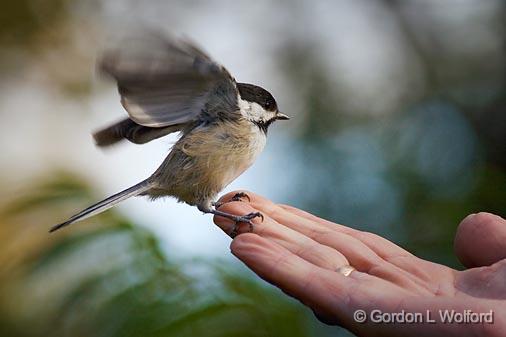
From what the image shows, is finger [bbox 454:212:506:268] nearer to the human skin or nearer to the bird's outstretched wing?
the human skin

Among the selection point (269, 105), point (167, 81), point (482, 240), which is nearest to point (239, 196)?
point (269, 105)

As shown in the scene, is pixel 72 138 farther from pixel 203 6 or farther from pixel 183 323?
pixel 183 323

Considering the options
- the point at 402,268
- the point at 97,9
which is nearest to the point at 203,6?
the point at 97,9

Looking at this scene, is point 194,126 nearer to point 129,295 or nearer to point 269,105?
point 269,105

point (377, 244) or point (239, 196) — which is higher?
point (377, 244)

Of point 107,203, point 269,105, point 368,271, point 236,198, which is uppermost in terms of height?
point 269,105

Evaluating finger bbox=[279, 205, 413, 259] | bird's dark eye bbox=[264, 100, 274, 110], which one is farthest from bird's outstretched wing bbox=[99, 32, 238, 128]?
finger bbox=[279, 205, 413, 259]
